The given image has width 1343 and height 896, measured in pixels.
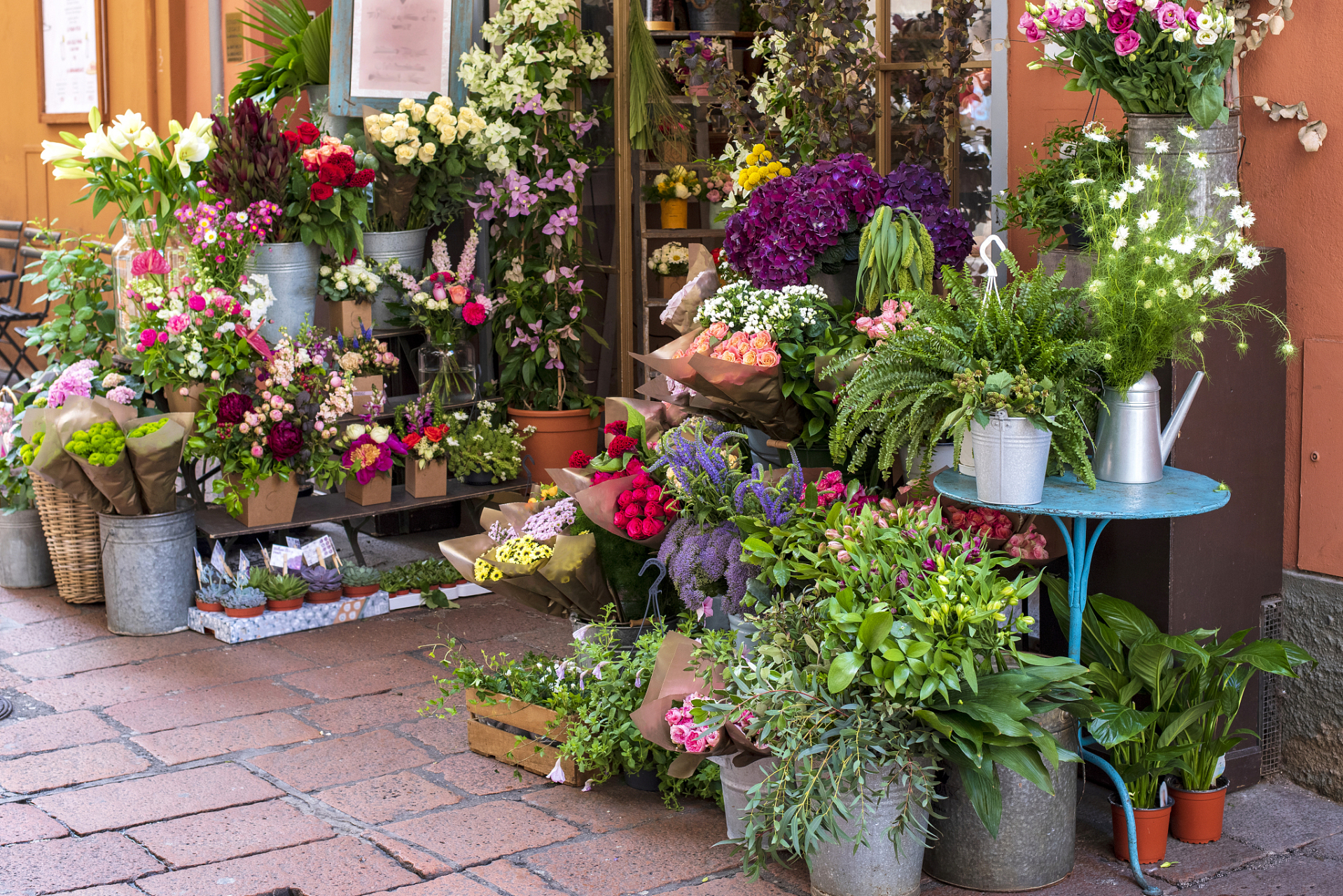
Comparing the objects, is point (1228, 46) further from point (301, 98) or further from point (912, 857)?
point (301, 98)

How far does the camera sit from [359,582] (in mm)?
5051

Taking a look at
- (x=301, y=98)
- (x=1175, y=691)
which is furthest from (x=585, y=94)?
(x=1175, y=691)

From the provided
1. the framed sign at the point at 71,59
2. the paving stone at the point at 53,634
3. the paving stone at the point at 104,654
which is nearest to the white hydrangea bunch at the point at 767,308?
the paving stone at the point at 104,654

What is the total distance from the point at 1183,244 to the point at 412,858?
2.13 metres

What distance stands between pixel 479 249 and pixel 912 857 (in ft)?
13.6

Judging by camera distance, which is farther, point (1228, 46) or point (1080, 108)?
point (1080, 108)

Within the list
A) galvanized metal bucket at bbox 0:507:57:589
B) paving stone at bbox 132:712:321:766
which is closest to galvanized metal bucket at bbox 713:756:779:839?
paving stone at bbox 132:712:321:766

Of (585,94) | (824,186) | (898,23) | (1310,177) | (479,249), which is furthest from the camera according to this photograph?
(479,249)

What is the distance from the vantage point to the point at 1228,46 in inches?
120

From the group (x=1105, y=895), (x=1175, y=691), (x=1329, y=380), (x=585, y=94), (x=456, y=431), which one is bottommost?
(x=1105, y=895)

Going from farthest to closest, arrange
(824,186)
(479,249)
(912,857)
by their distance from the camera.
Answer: (479,249), (824,186), (912,857)

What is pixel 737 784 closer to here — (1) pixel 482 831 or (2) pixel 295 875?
(1) pixel 482 831

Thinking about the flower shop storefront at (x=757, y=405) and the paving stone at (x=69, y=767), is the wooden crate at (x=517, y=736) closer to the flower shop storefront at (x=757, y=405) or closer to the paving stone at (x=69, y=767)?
the flower shop storefront at (x=757, y=405)

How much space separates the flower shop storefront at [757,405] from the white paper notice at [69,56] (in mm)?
3259
